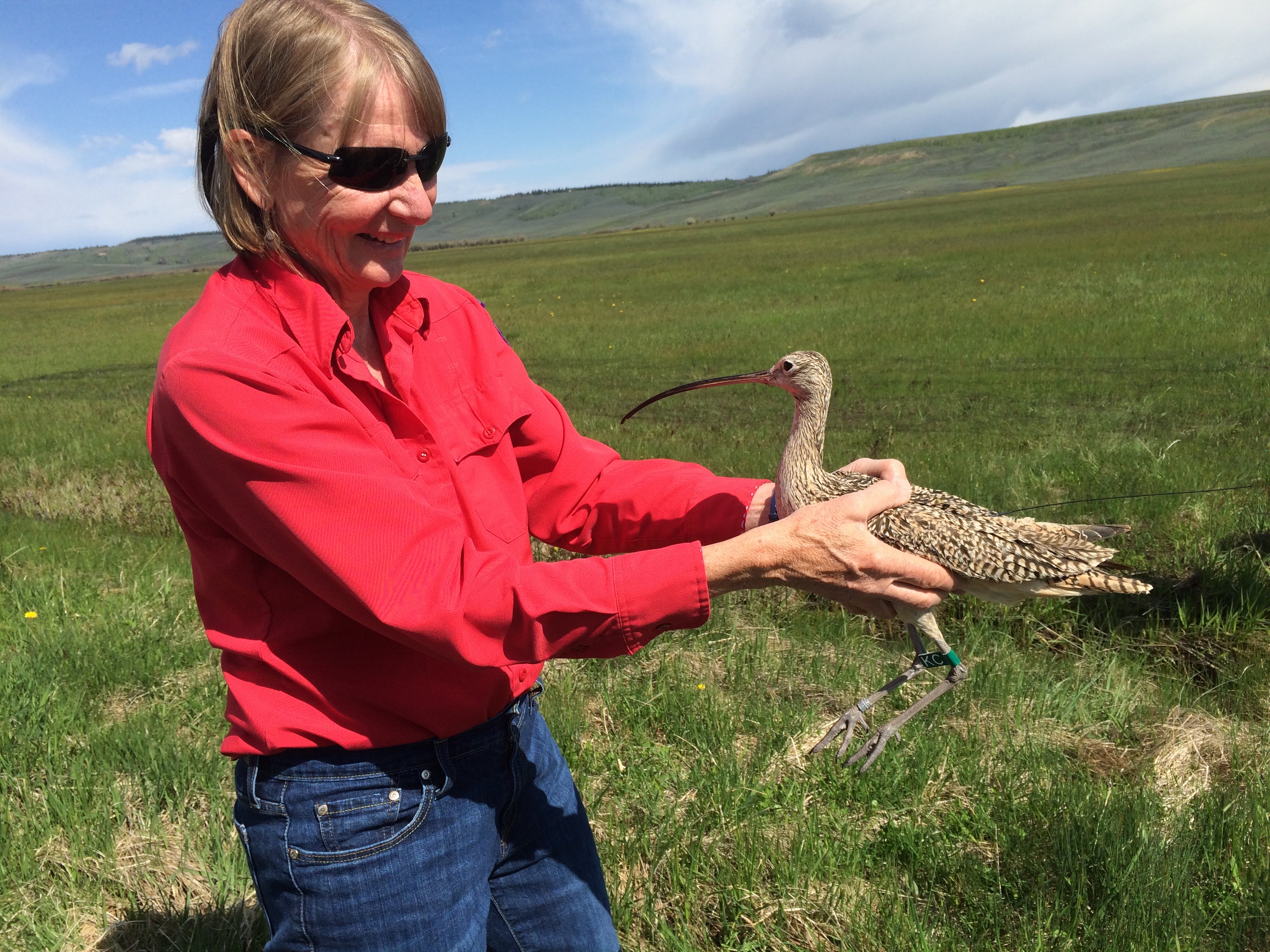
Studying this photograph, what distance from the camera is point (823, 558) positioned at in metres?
2.21

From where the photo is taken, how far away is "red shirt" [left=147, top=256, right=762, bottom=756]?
1.80 m

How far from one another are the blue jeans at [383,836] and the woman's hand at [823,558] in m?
0.70

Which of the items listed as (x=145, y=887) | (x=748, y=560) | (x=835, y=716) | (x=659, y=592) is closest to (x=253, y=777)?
(x=659, y=592)

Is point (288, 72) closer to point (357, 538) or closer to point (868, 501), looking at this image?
point (357, 538)

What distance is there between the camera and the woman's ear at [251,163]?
1.99 meters

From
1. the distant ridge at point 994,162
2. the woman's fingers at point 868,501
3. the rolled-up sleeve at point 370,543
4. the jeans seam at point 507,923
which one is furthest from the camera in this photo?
the distant ridge at point 994,162

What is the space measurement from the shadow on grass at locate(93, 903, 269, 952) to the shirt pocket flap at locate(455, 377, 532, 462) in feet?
6.99

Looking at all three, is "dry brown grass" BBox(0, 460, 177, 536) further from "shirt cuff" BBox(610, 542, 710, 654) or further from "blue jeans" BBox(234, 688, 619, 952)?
"shirt cuff" BBox(610, 542, 710, 654)

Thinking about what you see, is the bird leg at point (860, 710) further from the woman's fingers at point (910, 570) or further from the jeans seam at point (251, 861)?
the jeans seam at point (251, 861)

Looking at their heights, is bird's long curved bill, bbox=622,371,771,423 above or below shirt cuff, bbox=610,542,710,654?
above

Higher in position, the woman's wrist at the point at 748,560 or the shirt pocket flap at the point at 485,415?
the shirt pocket flap at the point at 485,415

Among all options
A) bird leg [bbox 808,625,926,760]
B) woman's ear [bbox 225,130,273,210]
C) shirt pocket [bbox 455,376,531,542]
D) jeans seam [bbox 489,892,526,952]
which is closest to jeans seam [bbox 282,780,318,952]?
jeans seam [bbox 489,892,526,952]

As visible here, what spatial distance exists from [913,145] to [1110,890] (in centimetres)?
21619

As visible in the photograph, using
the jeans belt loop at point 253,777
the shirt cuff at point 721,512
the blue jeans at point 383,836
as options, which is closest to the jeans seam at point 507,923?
the blue jeans at point 383,836
